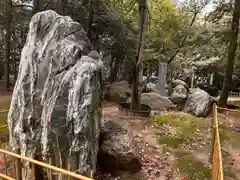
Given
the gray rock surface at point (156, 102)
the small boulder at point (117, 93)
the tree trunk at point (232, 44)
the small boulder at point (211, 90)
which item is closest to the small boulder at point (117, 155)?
the gray rock surface at point (156, 102)

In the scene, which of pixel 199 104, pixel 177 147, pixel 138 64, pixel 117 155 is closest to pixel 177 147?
pixel 177 147

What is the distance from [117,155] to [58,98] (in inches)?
84.5

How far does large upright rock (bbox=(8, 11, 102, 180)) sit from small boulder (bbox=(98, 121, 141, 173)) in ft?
2.69

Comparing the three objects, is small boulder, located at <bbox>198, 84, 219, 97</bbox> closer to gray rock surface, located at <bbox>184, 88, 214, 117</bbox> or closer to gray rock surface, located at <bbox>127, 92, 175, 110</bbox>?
gray rock surface, located at <bbox>127, 92, 175, 110</bbox>

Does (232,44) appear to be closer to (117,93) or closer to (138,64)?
(138,64)

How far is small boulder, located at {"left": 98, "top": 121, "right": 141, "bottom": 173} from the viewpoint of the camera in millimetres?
5883

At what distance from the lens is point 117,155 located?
19.3 ft

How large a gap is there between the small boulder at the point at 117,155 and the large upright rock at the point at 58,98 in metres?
0.82

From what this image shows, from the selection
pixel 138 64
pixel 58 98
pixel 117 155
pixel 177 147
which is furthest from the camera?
pixel 138 64

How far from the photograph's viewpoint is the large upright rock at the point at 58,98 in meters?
4.71

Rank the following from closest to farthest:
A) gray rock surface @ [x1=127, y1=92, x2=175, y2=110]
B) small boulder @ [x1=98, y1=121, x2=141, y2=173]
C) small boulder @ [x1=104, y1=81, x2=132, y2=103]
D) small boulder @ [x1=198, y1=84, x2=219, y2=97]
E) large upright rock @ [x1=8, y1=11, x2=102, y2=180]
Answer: large upright rock @ [x1=8, y1=11, x2=102, y2=180]
small boulder @ [x1=98, y1=121, x2=141, y2=173]
gray rock surface @ [x1=127, y1=92, x2=175, y2=110]
small boulder @ [x1=104, y1=81, x2=132, y2=103]
small boulder @ [x1=198, y1=84, x2=219, y2=97]

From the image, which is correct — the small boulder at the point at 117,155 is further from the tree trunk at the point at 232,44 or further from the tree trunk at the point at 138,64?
the tree trunk at the point at 232,44

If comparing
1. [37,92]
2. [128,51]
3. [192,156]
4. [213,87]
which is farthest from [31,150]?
[213,87]

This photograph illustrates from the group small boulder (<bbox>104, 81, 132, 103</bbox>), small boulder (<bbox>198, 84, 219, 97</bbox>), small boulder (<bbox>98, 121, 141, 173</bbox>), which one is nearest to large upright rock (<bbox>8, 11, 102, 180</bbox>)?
small boulder (<bbox>98, 121, 141, 173</bbox>)
